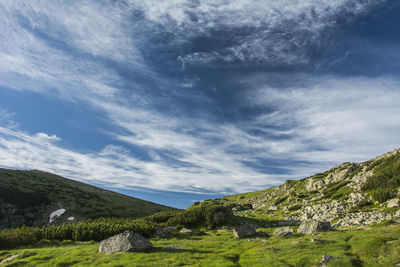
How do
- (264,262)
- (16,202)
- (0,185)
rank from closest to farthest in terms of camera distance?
(264,262) → (16,202) → (0,185)

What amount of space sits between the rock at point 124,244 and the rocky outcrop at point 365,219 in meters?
43.4

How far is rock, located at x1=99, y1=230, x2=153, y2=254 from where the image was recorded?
26.0 m

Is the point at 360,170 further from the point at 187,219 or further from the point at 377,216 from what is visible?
the point at 187,219

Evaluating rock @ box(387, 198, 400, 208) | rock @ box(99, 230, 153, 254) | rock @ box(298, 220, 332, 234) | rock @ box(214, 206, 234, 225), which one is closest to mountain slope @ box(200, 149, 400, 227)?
rock @ box(387, 198, 400, 208)

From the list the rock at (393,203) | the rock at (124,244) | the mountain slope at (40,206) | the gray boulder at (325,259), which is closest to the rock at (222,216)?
the rock at (124,244)

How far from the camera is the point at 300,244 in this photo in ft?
87.5

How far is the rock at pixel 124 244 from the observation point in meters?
26.0

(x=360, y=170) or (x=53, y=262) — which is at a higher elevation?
(x=360, y=170)

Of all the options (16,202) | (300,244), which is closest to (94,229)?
(300,244)

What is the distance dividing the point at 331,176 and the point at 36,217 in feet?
453

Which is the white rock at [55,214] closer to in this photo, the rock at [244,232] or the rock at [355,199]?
the rock at [244,232]

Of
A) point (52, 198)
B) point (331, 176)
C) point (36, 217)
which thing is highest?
point (331, 176)

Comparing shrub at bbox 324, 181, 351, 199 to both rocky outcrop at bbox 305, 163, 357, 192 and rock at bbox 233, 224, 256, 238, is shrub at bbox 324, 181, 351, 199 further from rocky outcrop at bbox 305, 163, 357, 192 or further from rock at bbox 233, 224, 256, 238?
rock at bbox 233, 224, 256, 238

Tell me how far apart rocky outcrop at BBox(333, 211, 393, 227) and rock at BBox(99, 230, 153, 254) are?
43.4 meters
